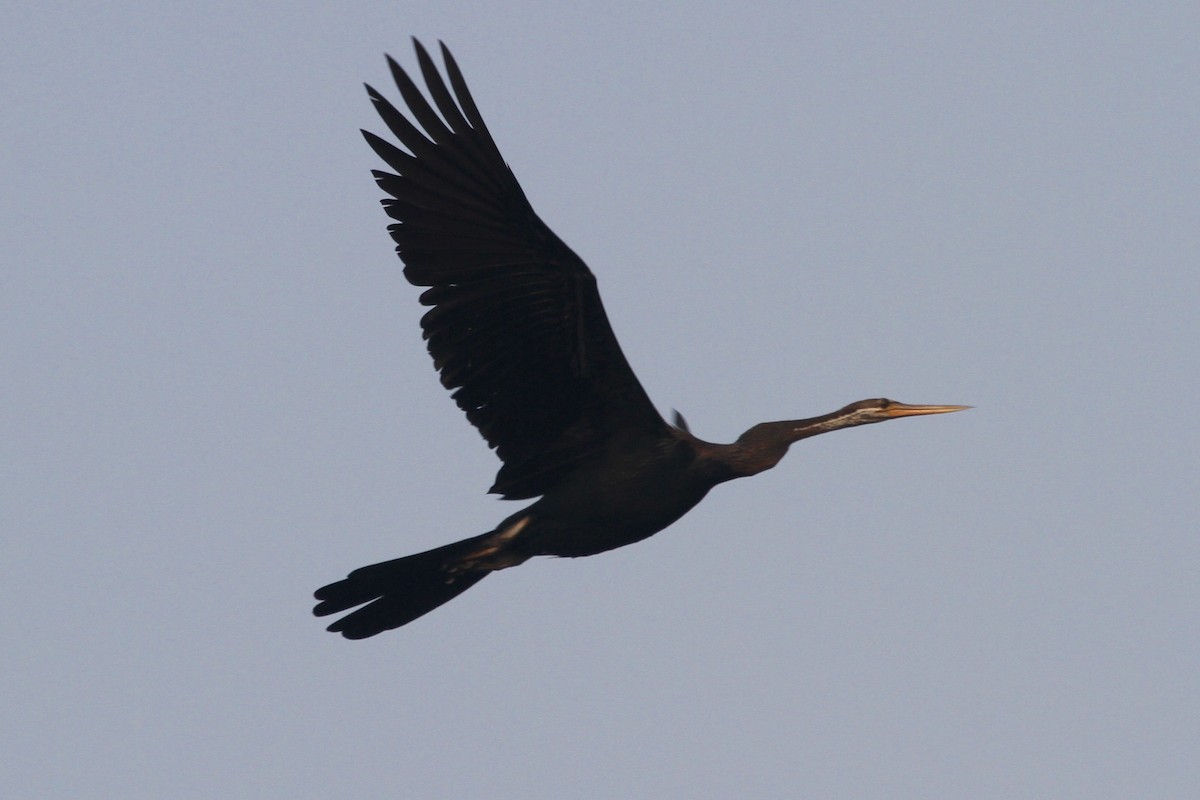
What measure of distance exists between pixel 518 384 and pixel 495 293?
568 mm

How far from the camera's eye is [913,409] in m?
12.6

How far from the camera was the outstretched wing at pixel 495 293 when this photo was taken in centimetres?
1149

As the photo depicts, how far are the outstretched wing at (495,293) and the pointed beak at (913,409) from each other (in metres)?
1.57

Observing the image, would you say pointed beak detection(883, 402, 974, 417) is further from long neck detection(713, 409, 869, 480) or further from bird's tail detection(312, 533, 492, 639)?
bird's tail detection(312, 533, 492, 639)

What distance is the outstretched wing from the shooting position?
1149cm

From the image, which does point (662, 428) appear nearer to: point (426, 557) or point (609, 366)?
point (609, 366)

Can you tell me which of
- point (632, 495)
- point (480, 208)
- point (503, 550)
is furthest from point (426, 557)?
point (480, 208)

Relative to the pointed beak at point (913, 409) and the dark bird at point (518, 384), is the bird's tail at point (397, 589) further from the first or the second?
the pointed beak at point (913, 409)

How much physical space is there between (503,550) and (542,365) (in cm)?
113

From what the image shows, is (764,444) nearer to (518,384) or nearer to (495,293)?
(518,384)

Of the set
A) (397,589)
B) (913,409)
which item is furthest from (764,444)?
(397,589)

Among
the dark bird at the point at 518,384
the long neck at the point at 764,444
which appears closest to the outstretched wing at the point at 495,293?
the dark bird at the point at 518,384

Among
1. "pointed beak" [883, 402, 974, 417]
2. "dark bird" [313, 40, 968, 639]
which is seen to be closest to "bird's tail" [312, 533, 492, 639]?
"dark bird" [313, 40, 968, 639]

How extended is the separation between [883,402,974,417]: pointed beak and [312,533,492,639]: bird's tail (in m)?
2.60
